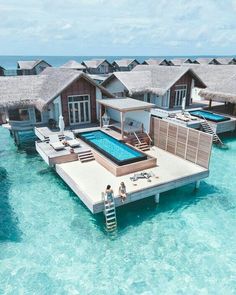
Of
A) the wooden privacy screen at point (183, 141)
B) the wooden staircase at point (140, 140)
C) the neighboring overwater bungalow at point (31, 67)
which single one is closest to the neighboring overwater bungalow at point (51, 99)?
the wooden staircase at point (140, 140)

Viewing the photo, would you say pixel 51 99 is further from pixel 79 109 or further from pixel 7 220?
pixel 7 220

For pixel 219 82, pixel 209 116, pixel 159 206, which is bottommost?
pixel 159 206

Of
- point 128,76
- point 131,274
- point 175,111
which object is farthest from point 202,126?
point 131,274

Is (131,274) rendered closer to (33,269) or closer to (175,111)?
(33,269)

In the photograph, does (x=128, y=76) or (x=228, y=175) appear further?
(x=128, y=76)

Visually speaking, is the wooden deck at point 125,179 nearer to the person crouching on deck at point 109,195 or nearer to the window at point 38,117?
the person crouching on deck at point 109,195

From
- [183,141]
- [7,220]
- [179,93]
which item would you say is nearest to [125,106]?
[183,141]

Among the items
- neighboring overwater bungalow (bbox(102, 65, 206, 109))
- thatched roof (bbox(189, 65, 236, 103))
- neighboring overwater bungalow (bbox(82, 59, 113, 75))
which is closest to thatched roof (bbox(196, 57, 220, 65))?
neighboring overwater bungalow (bbox(82, 59, 113, 75))
